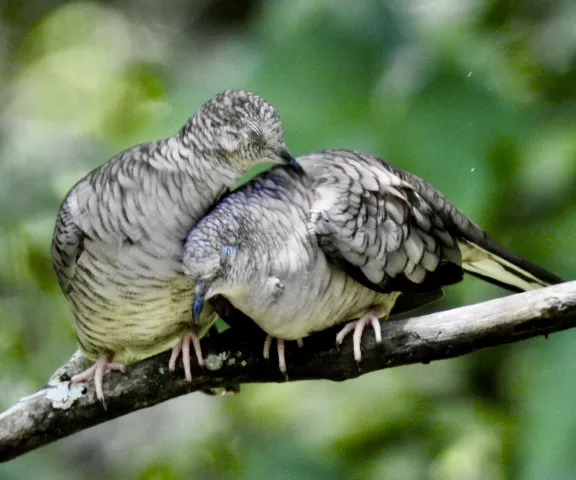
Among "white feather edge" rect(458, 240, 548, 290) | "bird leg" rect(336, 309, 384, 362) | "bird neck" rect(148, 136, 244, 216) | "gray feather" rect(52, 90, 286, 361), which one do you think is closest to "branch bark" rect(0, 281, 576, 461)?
"bird leg" rect(336, 309, 384, 362)

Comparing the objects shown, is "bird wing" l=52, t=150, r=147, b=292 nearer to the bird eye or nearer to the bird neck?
the bird neck

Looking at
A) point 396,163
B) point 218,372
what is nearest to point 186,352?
point 218,372

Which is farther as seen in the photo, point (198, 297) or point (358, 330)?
point (358, 330)

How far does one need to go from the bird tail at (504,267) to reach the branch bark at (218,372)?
47 cm

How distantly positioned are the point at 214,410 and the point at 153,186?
5.97 feet

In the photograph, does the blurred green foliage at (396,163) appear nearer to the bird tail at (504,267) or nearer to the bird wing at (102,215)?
the bird tail at (504,267)

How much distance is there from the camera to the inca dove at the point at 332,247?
6.48 feet

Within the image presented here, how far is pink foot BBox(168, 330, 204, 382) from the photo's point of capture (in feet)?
6.91

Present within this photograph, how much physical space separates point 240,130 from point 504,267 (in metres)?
0.88

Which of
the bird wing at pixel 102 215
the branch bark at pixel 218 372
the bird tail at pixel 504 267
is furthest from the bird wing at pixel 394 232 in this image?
the bird wing at pixel 102 215

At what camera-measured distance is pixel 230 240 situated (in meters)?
1.94

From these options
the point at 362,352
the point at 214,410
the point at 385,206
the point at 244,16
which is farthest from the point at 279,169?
the point at 244,16

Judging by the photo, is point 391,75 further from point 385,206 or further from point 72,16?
point 72,16

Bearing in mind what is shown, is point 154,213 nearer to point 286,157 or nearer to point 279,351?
point 286,157
